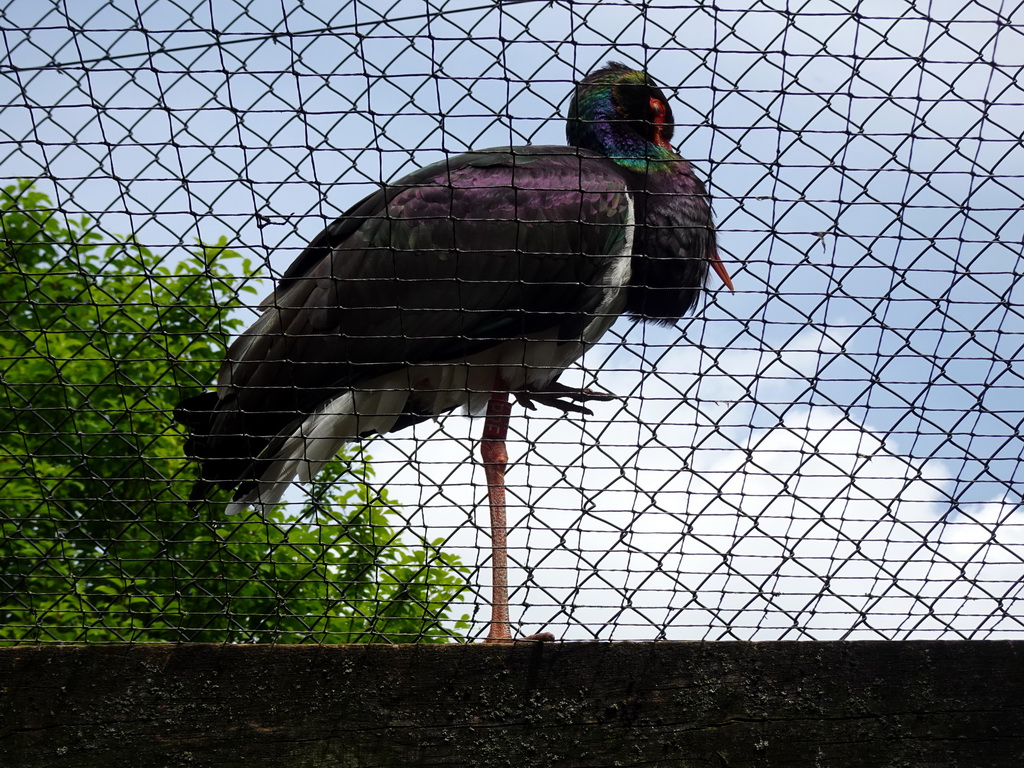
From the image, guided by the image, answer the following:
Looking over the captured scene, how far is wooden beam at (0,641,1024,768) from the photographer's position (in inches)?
89.8

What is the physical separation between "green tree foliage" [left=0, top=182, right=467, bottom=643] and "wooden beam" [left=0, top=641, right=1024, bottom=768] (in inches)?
4.1

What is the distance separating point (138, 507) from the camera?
4430 mm

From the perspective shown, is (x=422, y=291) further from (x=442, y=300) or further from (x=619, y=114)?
(x=619, y=114)

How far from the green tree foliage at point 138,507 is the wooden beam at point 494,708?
0.10m

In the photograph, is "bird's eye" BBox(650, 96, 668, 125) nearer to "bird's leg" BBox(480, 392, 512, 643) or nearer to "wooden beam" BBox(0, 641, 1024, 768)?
"bird's leg" BBox(480, 392, 512, 643)

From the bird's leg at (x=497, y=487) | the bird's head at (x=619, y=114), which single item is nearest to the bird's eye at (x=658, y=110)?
the bird's head at (x=619, y=114)

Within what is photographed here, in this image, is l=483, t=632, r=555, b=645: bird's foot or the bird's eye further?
the bird's eye

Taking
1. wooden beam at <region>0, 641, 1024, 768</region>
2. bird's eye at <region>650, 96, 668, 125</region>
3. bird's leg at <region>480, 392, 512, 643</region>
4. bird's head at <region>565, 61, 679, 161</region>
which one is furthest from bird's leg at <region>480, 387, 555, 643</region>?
bird's eye at <region>650, 96, 668, 125</region>

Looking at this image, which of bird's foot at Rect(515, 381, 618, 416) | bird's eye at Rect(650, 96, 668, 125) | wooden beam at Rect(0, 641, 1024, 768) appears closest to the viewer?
wooden beam at Rect(0, 641, 1024, 768)

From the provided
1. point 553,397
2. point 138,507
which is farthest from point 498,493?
point 138,507

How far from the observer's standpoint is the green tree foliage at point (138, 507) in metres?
2.30

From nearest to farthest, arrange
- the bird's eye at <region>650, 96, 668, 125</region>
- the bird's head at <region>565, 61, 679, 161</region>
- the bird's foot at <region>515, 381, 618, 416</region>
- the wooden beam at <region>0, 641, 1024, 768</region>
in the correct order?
the wooden beam at <region>0, 641, 1024, 768</region>
the bird's foot at <region>515, 381, 618, 416</region>
the bird's head at <region>565, 61, 679, 161</region>
the bird's eye at <region>650, 96, 668, 125</region>

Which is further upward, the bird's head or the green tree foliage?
the bird's head

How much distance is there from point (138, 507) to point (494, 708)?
2.57m
